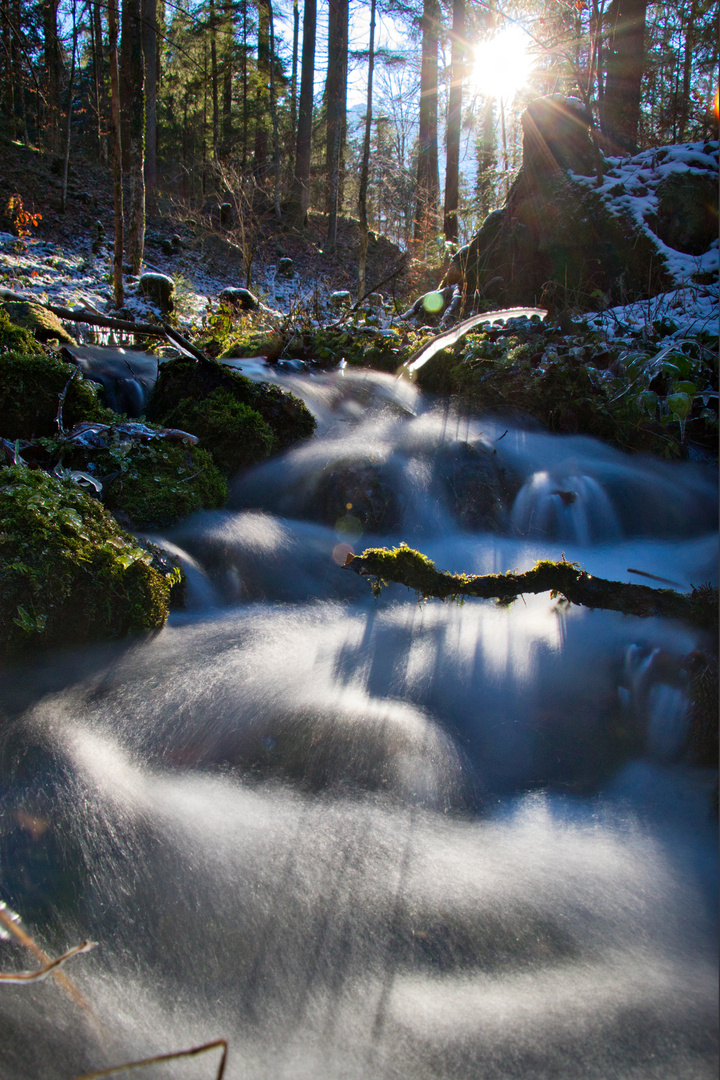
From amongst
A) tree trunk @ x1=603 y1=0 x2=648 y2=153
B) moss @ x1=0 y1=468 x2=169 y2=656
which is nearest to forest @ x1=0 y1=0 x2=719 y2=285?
tree trunk @ x1=603 y1=0 x2=648 y2=153

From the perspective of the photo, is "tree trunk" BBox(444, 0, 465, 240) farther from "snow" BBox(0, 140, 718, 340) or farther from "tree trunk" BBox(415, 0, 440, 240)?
"snow" BBox(0, 140, 718, 340)

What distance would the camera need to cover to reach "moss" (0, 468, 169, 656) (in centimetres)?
284

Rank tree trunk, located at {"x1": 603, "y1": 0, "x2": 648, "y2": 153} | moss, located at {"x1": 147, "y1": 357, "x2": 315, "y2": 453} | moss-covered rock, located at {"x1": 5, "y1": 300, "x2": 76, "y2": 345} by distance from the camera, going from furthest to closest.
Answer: tree trunk, located at {"x1": 603, "y1": 0, "x2": 648, "y2": 153} → moss-covered rock, located at {"x1": 5, "y1": 300, "x2": 76, "y2": 345} → moss, located at {"x1": 147, "y1": 357, "x2": 315, "y2": 453}

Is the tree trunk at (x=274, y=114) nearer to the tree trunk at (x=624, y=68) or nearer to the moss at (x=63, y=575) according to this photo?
the tree trunk at (x=624, y=68)

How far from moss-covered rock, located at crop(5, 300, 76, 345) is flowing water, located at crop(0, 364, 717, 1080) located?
405 cm

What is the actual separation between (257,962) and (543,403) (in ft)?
18.6

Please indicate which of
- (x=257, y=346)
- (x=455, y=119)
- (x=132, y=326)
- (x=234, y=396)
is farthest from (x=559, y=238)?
(x=455, y=119)

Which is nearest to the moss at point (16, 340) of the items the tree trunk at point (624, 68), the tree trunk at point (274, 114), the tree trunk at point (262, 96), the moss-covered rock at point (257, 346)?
the moss-covered rock at point (257, 346)

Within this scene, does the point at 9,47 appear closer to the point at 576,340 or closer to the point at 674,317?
the point at 576,340

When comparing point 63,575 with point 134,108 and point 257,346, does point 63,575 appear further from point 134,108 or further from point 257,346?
point 134,108

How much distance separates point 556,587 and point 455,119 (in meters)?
19.1

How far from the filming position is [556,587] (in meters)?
2.54

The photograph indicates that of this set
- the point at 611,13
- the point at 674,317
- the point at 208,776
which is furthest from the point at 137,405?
the point at 611,13

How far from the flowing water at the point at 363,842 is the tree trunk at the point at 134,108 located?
11.9m
